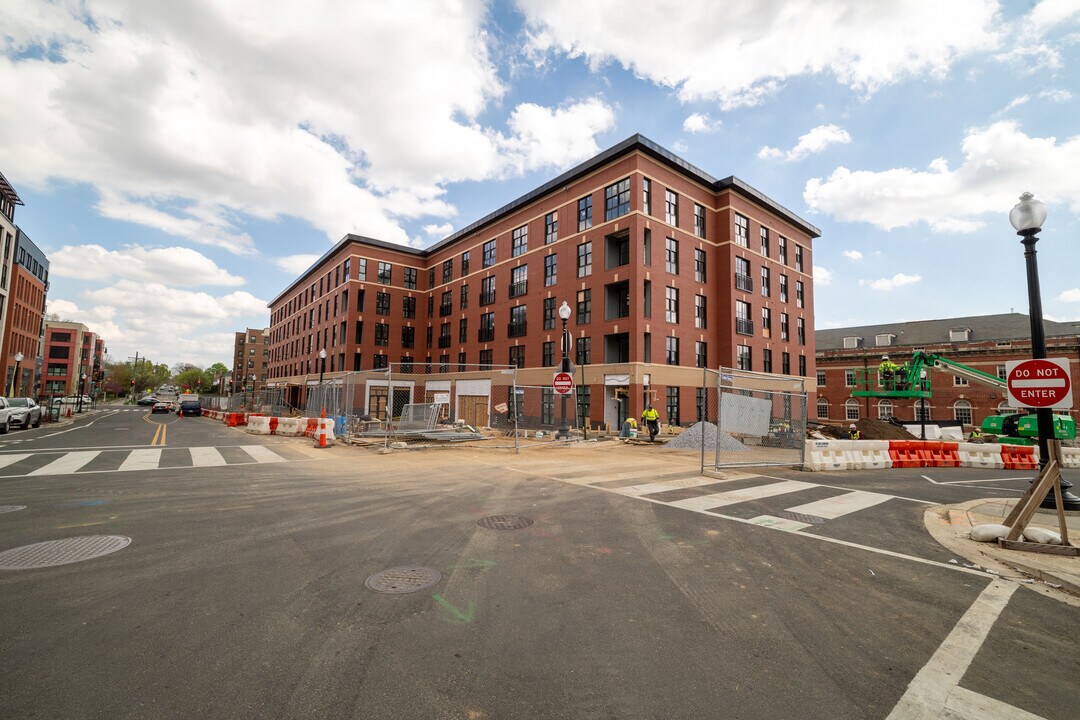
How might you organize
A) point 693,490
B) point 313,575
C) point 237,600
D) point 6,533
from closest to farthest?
point 237,600 → point 313,575 → point 6,533 → point 693,490

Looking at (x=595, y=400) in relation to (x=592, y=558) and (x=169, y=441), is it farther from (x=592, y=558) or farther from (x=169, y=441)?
(x=592, y=558)

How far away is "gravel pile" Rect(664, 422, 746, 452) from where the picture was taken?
1733 centimetres

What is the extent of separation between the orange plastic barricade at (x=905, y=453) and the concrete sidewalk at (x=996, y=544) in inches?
235

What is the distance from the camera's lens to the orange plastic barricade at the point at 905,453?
1443 cm

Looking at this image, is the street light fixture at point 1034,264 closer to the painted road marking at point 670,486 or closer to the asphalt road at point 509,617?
the asphalt road at point 509,617

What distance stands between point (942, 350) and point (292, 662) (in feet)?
194

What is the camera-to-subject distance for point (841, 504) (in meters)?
8.37

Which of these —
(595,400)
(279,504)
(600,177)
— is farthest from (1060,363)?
(600,177)

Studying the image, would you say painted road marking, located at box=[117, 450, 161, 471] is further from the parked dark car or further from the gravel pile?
the parked dark car

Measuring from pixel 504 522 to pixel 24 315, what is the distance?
61429mm

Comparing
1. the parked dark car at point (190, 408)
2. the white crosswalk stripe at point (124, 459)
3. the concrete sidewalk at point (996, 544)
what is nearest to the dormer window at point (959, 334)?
the concrete sidewalk at point (996, 544)

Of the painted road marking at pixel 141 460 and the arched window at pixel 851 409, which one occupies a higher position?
the arched window at pixel 851 409

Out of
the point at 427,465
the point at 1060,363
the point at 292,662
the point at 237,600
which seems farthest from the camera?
the point at 427,465

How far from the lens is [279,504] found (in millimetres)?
7426
